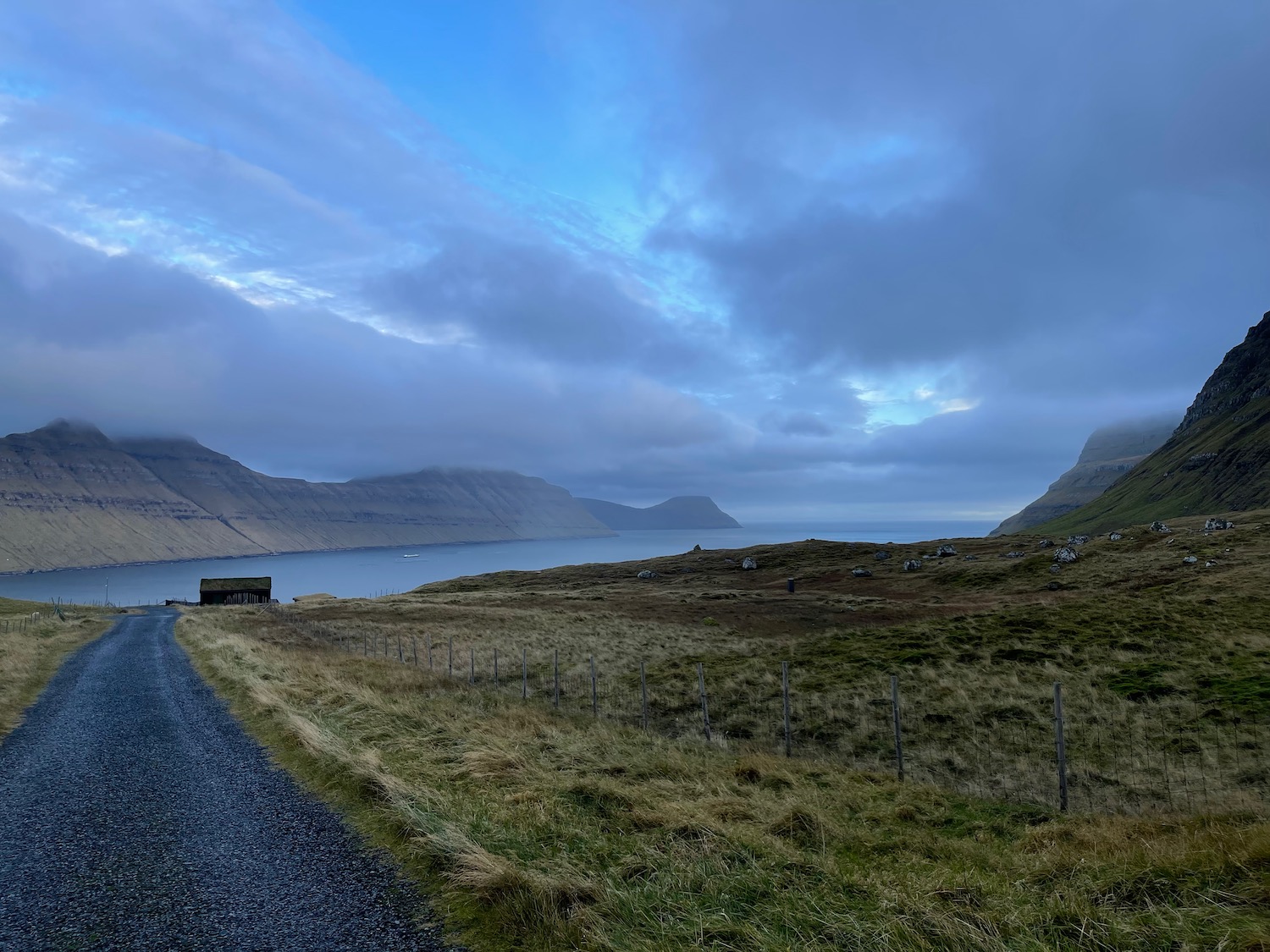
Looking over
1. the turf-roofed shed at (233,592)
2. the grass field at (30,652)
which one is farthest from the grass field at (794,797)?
the turf-roofed shed at (233,592)

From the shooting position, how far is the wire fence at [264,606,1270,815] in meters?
12.5

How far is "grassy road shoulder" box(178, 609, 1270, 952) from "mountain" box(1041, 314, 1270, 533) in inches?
5658

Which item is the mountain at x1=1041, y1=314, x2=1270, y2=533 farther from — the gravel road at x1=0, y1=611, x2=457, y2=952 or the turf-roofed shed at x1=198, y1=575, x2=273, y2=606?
the turf-roofed shed at x1=198, y1=575, x2=273, y2=606

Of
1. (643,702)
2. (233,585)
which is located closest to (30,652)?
(643,702)

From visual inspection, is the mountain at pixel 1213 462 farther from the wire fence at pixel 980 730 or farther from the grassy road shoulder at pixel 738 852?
the grassy road shoulder at pixel 738 852

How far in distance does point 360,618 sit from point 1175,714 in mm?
46284

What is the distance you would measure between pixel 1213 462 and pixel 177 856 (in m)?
189

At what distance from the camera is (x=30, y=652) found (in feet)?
94.5

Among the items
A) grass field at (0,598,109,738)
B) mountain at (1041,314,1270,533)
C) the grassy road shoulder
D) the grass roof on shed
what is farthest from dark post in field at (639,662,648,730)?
mountain at (1041,314,1270,533)

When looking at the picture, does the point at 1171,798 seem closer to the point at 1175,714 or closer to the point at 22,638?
the point at 1175,714

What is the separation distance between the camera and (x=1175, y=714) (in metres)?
→ 17.3

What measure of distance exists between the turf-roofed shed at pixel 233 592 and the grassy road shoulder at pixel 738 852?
3363 inches

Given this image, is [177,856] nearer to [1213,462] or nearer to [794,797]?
[794,797]

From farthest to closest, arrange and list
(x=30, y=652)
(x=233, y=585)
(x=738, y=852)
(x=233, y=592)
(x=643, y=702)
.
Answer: (x=233, y=585) → (x=233, y=592) → (x=30, y=652) → (x=643, y=702) → (x=738, y=852)
